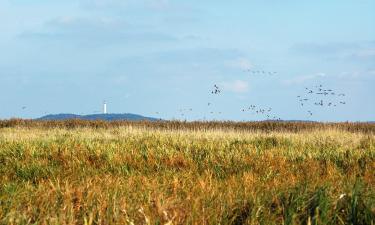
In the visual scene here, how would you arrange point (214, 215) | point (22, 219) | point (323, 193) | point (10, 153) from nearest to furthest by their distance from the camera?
point (22, 219) < point (214, 215) < point (323, 193) < point (10, 153)

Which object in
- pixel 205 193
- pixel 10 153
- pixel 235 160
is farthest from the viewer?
pixel 10 153

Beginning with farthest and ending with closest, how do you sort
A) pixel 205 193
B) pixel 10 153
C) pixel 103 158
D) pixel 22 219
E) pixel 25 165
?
1. pixel 10 153
2. pixel 103 158
3. pixel 25 165
4. pixel 205 193
5. pixel 22 219

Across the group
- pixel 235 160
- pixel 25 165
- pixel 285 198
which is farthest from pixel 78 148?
pixel 285 198

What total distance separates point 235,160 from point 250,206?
574cm

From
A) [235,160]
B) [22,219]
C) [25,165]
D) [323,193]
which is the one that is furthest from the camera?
[235,160]

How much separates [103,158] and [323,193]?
712 centimetres

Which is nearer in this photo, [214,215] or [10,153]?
[214,215]

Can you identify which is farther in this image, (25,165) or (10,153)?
(10,153)

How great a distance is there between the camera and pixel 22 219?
3.73 m

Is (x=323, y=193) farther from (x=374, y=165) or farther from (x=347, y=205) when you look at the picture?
(x=374, y=165)

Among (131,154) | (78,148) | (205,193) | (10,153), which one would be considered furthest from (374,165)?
(10,153)

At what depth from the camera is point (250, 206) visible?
440cm

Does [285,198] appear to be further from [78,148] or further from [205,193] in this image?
[78,148]

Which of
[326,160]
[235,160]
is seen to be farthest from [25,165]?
[326,160]
